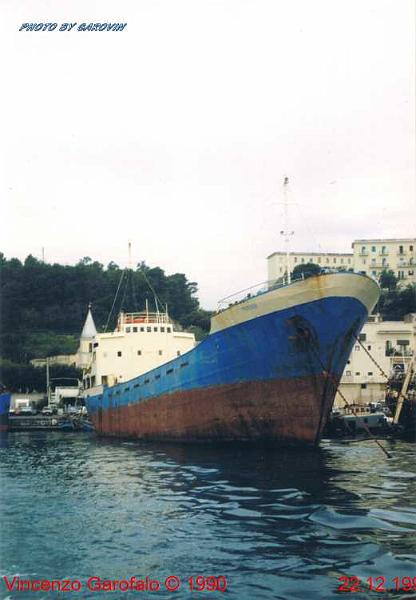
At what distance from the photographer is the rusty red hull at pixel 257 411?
2341 cm

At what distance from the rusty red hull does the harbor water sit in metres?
1.59

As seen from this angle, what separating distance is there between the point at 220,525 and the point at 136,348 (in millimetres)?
25627

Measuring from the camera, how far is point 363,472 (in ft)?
62.3

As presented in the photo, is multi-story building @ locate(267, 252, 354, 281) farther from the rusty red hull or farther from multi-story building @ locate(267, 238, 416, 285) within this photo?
the rusty red hull

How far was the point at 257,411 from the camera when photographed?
78.9 feet

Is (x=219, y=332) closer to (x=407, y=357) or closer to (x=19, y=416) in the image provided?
(x=407, y=357)

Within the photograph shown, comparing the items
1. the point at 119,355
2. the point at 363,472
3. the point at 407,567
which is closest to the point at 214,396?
the point at 363,472

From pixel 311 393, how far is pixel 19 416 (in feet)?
137

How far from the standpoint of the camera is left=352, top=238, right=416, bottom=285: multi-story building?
10306 cm

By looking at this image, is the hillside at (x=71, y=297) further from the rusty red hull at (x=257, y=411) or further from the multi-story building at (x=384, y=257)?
the rusty red hull at (x=257, y=411)

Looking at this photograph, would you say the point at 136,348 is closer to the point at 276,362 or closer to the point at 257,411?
the point at 257,411

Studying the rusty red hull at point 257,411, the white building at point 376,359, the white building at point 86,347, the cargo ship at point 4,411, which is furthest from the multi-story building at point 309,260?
the rusty red hull at point 257,411

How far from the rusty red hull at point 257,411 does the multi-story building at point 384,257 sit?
80215 millimetres

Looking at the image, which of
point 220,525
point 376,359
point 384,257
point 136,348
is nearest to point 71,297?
point 384,257
